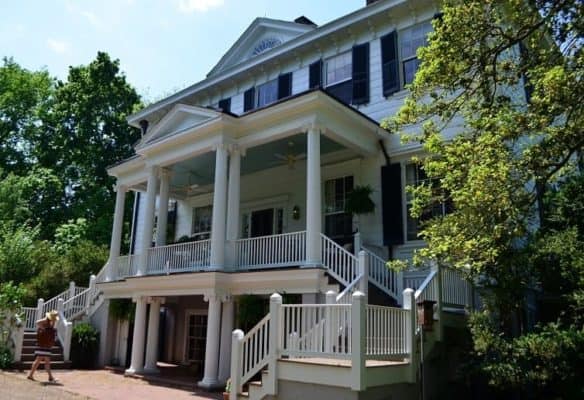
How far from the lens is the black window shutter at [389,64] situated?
42.5 ft

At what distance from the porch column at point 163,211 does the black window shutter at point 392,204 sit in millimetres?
6082

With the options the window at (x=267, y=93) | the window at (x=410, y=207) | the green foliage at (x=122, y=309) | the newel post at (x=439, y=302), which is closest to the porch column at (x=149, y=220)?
the green foliage at (x=122, y=309)

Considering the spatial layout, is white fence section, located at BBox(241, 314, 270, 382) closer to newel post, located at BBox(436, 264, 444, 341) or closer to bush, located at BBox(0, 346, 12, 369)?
newel post, located at BBox(436, 264, 444, 341)

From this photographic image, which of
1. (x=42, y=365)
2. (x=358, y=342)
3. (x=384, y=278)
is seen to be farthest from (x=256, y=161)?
(x=358, y=342)

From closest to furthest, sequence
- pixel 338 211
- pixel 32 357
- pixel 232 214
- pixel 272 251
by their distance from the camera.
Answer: pixel 272 251
pixel 232 214
pixel 338 211
pixel 32 357

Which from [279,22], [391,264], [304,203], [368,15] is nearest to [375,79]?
[368,15]

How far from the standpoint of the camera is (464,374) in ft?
25.6

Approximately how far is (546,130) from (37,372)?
12.6 meters

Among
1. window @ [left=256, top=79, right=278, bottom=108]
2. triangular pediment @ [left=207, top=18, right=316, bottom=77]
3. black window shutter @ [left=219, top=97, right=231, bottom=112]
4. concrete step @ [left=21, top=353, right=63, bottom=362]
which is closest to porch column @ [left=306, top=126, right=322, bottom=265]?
window @ [left=256, top=79, right=278, bottom=108]

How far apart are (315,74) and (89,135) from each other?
20424mm

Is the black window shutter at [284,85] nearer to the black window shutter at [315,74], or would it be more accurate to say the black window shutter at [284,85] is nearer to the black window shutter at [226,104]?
the black window shutter at [315,74]

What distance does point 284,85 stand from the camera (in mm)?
15656

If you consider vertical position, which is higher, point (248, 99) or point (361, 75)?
point (248, 99)

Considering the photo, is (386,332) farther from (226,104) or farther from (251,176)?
(226,104)
